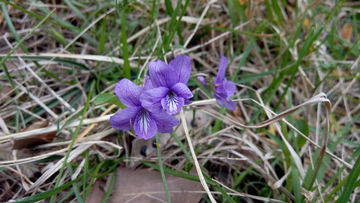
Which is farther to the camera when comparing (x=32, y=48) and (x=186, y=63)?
(x=32, y=48)

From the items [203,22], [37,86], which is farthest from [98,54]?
[203,22]

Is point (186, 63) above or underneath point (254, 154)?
above

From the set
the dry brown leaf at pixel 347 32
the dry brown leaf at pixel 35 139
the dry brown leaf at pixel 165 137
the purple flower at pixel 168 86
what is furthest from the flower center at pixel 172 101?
the dry brown leaf at pixel 347 32

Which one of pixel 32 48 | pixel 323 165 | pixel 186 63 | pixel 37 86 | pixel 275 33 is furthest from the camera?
pixel 275 33

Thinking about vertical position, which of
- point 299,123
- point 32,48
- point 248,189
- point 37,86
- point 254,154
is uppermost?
point 32,48

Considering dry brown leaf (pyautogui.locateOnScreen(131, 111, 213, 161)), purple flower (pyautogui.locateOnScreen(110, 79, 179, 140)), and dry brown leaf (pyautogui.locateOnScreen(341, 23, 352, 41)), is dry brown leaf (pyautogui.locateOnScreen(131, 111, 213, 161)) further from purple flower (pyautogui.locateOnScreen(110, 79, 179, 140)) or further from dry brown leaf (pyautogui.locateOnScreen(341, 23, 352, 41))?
dry brown leaf (pyautogui.locateOnScreen(341, 23, 352, 41))

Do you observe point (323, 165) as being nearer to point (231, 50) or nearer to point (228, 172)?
point (228, 172)

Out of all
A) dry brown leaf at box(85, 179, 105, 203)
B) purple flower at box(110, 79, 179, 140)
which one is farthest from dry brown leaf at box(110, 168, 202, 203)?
purple flower at box(110, 79, 179, 140)
